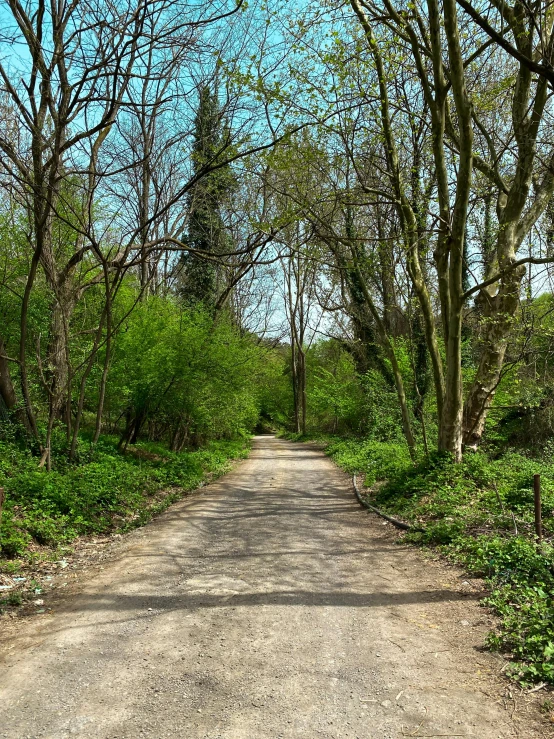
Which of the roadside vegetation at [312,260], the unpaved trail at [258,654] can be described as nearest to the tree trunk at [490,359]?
the roadside vegetation at [312,260]

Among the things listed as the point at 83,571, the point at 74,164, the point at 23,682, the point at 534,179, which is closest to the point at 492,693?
the point at 23,682

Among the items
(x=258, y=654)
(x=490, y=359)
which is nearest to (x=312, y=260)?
(x=490, y=359)

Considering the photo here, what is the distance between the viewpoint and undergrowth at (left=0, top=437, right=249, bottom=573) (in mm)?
6621

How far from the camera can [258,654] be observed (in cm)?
372

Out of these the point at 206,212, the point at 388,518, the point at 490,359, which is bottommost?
the point at 388,518

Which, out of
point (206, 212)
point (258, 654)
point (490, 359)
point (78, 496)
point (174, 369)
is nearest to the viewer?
point (258, 654)

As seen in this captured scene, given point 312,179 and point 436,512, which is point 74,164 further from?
point 436,512

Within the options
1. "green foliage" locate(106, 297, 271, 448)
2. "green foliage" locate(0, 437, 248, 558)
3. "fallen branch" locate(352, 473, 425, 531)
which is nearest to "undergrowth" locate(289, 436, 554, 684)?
"fallen branch" locate(352, 473, 425, 531)

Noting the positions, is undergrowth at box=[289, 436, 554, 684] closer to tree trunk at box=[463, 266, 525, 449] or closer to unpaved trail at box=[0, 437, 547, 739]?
unpaved trail at box=[0, 437, 547, 739]

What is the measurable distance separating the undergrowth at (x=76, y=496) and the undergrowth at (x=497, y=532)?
15.4 ft

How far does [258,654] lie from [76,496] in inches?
216

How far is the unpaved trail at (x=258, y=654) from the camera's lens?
2.90 m

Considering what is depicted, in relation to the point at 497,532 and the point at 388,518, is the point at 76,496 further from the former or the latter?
the point at 497,532

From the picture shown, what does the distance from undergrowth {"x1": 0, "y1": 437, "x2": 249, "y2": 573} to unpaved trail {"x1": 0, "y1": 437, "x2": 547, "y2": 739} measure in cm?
110
